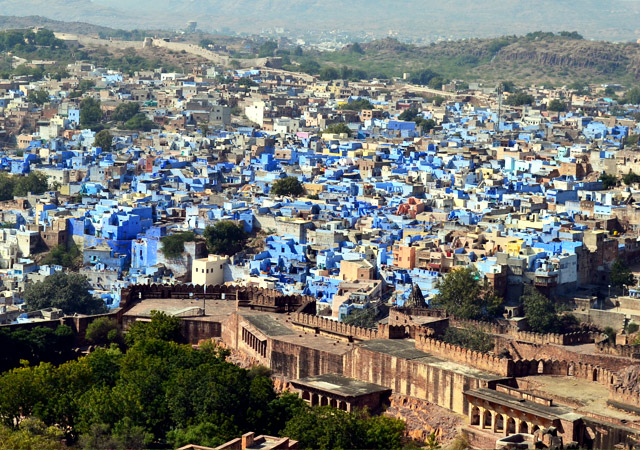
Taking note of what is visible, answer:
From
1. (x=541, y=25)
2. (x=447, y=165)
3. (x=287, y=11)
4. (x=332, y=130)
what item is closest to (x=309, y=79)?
(x=332, y=130)

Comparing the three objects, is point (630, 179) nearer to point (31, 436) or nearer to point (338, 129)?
point (338, 129)

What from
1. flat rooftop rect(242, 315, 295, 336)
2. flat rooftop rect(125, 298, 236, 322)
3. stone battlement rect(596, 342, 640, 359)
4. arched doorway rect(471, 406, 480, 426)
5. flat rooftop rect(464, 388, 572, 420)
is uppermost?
flat rooftop rect(464, 388, 572, 420)

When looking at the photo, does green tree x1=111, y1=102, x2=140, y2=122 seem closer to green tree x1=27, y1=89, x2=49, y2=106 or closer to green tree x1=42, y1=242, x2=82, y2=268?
green tree x1=27, y1=89, x2=49, y2=106

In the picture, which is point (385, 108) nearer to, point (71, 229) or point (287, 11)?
point (71, 229)

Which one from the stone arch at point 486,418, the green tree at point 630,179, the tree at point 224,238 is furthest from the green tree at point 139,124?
the stone arch at point 486,418

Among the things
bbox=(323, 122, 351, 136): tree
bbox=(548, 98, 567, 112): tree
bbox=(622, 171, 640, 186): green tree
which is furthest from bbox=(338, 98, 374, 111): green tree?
bbox=(622, 171, 640, 186): green tree

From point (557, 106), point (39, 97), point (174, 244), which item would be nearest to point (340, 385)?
point (174, 244)

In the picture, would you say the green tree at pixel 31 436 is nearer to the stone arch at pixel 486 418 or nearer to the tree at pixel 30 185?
the stone arch at pixel 486 418
